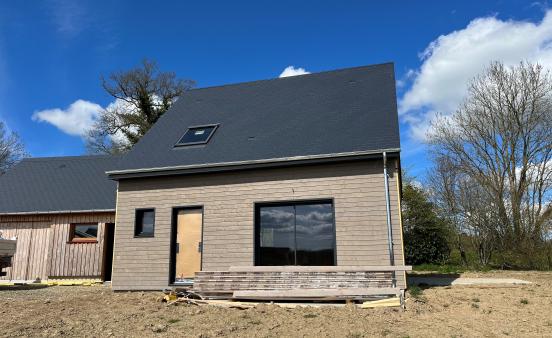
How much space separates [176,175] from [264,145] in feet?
8.23

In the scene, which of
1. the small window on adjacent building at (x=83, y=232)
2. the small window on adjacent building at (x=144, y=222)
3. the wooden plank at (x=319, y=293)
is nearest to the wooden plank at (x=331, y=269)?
the wooden plank at (x=319, y=293)

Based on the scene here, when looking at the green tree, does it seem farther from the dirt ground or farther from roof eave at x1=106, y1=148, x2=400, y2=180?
roof eave at x1=106, y1=148, x2=400, y2=180

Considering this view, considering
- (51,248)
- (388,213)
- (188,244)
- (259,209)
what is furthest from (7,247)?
(388,213)

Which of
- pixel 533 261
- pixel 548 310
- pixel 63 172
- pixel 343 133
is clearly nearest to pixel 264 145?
pixel 343 133

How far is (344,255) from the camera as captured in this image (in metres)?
9.20

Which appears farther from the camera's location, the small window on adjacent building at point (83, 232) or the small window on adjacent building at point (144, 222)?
the small window on adjacent building at point (83, 232)

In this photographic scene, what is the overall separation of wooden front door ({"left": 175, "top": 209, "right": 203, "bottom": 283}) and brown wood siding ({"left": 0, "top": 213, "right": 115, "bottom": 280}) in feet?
15.2

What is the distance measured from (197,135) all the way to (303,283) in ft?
19.3

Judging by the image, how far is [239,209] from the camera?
33.4 ft

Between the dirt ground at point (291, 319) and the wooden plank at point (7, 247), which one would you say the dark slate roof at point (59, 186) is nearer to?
the wooden plank at point (7, 247)

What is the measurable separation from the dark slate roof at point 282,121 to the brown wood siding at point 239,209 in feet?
1.53

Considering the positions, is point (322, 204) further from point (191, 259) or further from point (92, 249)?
point (92, 249)

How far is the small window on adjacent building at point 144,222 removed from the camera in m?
10.9

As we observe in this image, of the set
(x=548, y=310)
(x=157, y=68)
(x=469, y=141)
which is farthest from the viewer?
(x=157, y=68)
